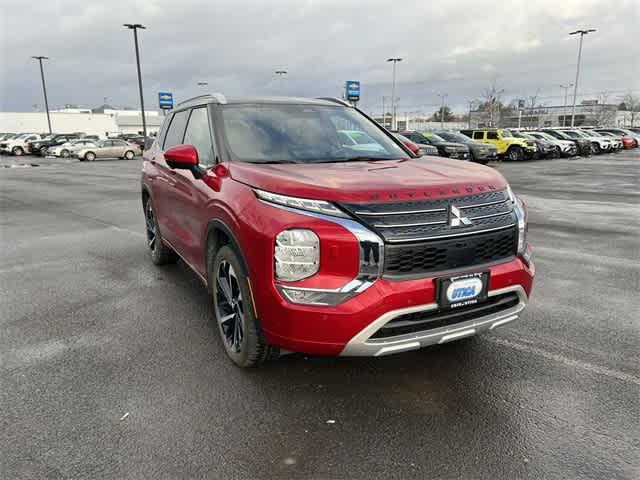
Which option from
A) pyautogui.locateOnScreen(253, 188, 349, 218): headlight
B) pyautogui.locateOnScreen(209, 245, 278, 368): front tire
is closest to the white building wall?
pyautogui.locateOnScreen(209, 245, 278, 368): front tire

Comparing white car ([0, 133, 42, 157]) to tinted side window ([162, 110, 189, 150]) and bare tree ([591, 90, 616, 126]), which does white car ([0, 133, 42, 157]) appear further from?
bare tree ([591, 90, 616, 126])

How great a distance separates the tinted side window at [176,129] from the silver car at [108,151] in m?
33.0

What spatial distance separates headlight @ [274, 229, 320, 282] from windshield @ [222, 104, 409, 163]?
3.37 ft

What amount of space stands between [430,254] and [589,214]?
8.44m

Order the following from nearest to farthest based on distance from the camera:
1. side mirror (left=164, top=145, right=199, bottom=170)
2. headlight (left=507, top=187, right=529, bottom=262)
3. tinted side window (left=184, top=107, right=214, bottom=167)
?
headlight (left=507, top=187, right=529, bottom=262) < side mirror (left=164, top=145, right=199, bottom=170) < tinted side window (left=184, top=107, right=214, bottom=167)

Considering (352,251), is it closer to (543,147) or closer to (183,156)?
(183,156)

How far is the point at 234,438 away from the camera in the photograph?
2.58 metres

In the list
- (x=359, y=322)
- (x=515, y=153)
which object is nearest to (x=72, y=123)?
(x=515, y=153)

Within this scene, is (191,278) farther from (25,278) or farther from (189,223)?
(25,278)

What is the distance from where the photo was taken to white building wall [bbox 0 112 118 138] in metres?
87.0

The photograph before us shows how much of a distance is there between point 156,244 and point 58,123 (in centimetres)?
10140

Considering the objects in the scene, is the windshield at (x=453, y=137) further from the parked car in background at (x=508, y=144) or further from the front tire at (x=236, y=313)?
the front tire at (x=236, y=313)

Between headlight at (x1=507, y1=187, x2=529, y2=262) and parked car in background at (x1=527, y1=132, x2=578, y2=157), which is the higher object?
headlight at (x1=507, y1=187, x2=529, y2=262)

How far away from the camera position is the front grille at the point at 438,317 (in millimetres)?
2641
